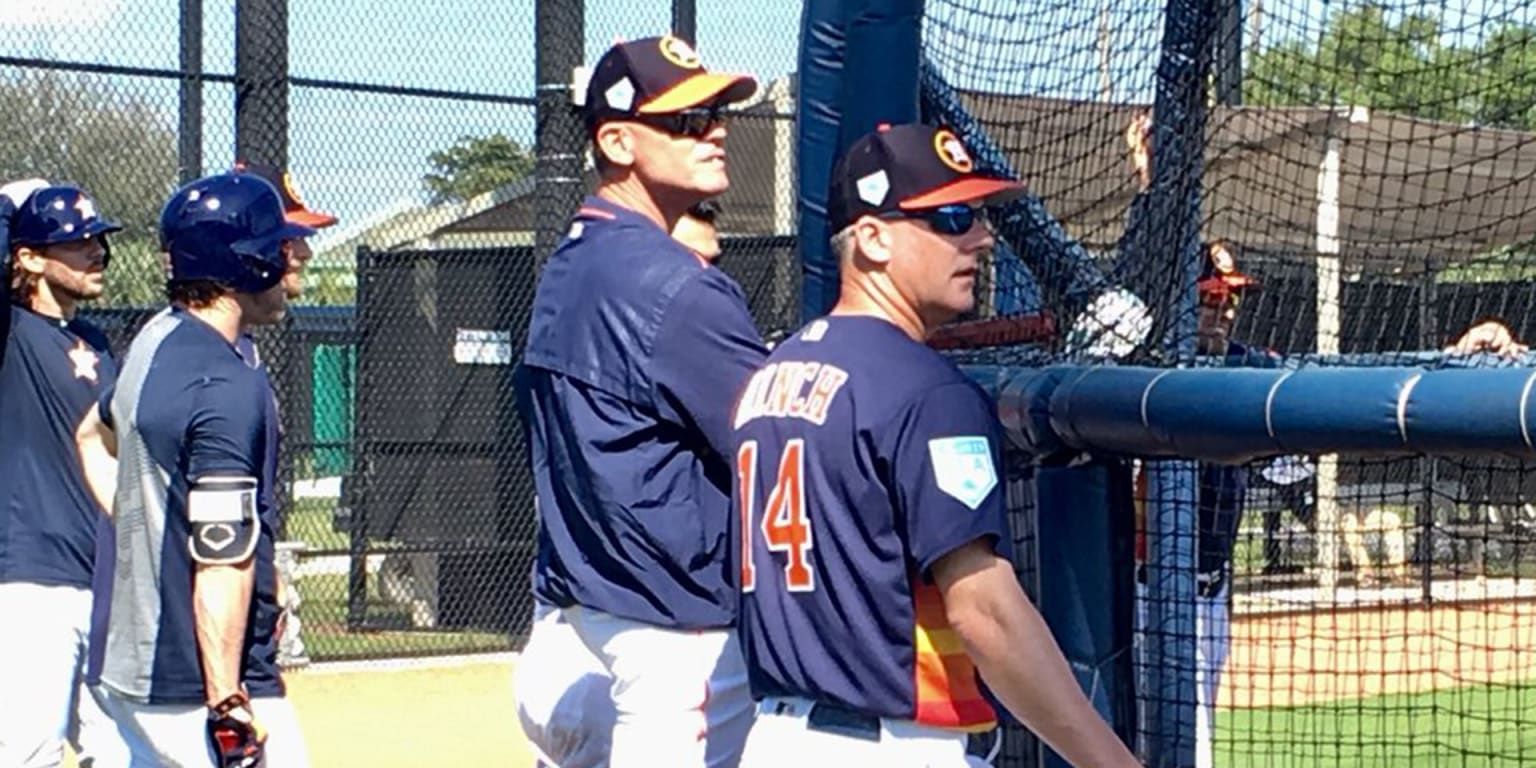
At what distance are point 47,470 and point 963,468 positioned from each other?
4.08m

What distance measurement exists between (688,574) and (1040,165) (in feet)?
7.73

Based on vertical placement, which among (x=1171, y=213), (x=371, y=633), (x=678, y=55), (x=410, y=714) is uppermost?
(x=678, y=55)

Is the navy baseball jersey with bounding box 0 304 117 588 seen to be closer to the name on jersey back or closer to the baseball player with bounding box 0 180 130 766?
the baseball player with bounding box 0 180 130 766

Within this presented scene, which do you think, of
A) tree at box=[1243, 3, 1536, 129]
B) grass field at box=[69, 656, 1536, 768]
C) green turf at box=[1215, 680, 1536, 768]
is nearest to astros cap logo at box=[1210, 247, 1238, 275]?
tree at box=[1243, 3, 1536, 129]

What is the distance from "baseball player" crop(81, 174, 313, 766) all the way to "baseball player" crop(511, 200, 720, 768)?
579 mm

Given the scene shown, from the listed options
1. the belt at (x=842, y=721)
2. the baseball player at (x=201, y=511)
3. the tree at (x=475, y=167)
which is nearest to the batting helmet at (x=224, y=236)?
the baseball player at (x=201, y=511)

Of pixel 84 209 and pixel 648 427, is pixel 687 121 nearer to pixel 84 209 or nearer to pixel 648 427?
pixel 648 427

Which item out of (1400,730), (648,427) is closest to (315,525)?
(1400,730)

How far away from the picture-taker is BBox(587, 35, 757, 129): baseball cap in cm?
475

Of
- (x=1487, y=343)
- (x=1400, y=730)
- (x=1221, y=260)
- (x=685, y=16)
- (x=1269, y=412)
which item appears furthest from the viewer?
(x=685, y=16)

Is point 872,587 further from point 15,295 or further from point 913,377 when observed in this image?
point 15,295

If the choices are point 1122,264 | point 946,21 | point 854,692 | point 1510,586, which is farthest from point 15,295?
point 1510,586

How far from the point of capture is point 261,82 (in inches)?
468

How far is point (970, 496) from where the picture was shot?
349cm
